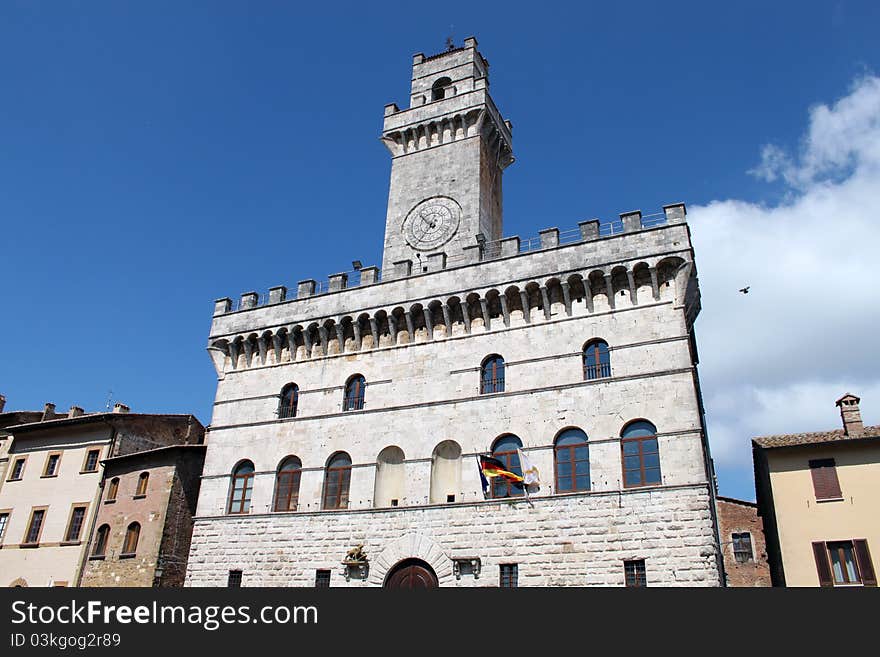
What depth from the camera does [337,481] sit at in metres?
24.5

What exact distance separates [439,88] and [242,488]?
19.7m

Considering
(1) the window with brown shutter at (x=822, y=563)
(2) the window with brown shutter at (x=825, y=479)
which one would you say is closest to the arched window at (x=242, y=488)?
(1) the window with brown shutter at (x=822, y=563)

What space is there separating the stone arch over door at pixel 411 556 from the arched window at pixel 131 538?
33.9 ft

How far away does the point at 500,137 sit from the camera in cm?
3259

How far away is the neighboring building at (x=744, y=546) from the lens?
85.5ft

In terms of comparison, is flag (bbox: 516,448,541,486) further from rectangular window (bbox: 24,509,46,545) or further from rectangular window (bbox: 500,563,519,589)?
rectangular window (bbox: 24,509,46,545)

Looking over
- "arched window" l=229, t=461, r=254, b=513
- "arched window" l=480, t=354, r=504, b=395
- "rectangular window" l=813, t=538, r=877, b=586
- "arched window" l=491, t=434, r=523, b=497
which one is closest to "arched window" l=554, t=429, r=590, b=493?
"arched window" l=491, t=434, r=523, b=497

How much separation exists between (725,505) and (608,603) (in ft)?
53.6

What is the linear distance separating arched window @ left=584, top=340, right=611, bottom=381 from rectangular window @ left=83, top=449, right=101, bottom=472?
21114 mm

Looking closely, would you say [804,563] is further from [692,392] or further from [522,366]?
[522,366]

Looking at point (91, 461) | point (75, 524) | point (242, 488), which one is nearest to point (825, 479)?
point (242, 488)

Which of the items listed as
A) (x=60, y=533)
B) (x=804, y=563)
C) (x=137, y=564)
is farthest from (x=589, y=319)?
(x=60, y=533)

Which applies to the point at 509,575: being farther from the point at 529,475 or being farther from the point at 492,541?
the point at 529,475

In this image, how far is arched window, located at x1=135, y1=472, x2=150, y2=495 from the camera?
28.1 metres
